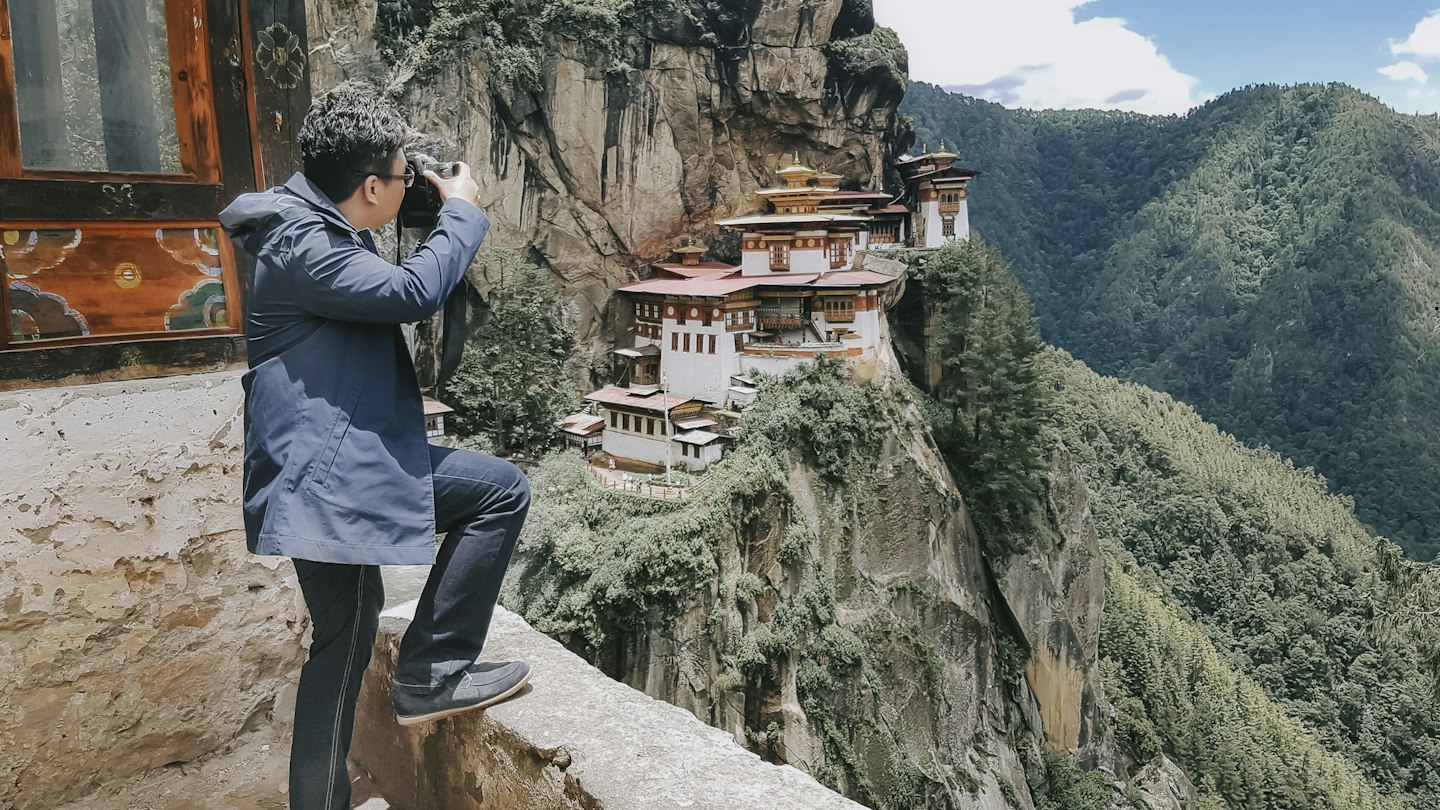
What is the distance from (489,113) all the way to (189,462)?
2160 cm

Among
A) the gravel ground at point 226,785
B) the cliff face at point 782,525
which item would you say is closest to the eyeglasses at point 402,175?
the gravel ground at point 226,785

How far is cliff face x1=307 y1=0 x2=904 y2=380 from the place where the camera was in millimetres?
22219

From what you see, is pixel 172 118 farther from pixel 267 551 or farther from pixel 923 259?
pixel 923 259

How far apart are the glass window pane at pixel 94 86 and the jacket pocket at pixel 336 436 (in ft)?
4.38

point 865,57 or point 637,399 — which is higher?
point 865,57

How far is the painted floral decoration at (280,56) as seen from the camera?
2930 mm

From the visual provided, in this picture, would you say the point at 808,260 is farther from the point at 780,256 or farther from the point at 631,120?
the point at 631,120

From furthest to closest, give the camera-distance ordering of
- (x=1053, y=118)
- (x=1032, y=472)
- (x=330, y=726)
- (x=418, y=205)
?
(x=1053, y=118)
(x=1032, y=472)
(x=418, y=205)
(x=330, y=726)

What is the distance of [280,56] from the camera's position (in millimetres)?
2967

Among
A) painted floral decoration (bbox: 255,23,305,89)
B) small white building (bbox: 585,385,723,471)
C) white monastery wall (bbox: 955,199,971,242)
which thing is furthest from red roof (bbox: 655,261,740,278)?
painted floral decoration (bbox: 255,23,305,89)

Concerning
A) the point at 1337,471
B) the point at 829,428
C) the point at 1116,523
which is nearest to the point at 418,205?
the point at 829,428

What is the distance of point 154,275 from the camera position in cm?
286

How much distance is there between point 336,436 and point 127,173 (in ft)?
4.61

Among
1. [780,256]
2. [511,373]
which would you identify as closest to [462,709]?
[511,373]
